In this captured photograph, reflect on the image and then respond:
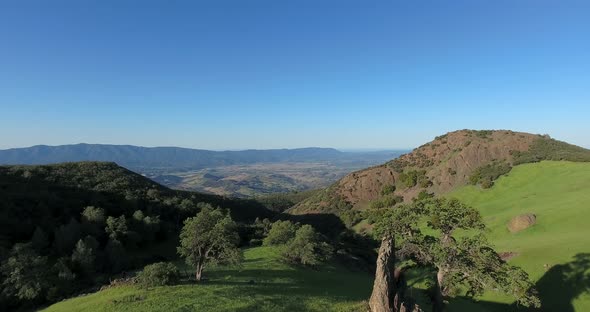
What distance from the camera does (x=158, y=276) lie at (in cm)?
3669

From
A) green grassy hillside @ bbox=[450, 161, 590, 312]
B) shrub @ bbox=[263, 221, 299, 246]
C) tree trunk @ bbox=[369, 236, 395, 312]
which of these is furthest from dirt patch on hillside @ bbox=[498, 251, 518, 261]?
shrub @ bbox=[263, 221, 299, 246]

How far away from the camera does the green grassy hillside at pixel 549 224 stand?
134 feet

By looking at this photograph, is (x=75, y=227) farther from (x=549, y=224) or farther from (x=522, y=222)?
(x=549, y=224)

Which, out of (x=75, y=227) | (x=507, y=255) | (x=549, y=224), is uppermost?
(x=549, y=224)

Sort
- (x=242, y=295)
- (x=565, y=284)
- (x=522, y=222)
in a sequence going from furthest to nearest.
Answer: (x=522, y=222) → (x=565, y=284) → (x=242, y=295)

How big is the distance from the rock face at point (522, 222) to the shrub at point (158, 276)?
5898cm

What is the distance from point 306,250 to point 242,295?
2234 centimetres

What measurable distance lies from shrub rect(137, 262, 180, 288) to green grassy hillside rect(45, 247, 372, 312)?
3.69 ft

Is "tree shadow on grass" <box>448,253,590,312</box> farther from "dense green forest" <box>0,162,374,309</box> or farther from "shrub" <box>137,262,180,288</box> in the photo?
"shrub" <box>137,262,180,288</box>

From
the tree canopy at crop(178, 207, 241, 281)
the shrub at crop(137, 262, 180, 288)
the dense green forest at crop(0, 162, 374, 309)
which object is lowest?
the dense green forest at crop(0, 162, 374, 309)

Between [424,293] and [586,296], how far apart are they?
16506 millimetres

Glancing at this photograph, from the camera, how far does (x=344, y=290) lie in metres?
41.4

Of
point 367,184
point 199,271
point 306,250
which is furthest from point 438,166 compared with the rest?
point 199,271

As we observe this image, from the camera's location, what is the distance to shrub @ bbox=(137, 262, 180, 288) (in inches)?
1425
